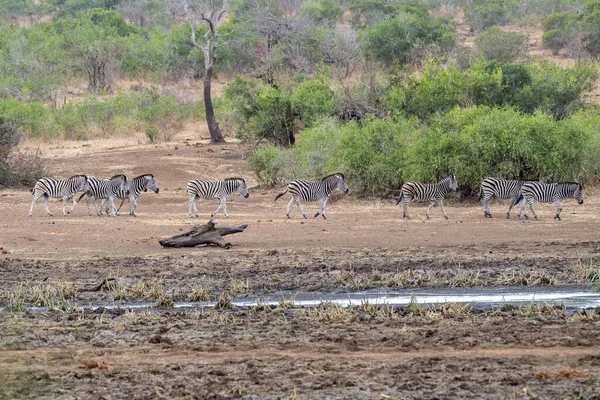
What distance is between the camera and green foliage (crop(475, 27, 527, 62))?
49438mm

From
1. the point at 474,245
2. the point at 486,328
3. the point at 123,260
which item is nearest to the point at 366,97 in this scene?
the point at 474,245

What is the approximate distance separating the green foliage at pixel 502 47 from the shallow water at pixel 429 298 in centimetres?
3584

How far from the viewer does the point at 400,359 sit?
966 cm

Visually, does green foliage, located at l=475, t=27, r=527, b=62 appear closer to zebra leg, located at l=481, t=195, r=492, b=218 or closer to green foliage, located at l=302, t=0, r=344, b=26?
green foliage, located at l=302, t=0, r=344, b=26

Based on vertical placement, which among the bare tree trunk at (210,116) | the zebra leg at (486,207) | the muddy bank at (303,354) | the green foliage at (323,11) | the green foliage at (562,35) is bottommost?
the muddy bank at (303,354)

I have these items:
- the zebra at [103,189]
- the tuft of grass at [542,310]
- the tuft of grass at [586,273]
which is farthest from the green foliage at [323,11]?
the tuft of grass at [542,310]

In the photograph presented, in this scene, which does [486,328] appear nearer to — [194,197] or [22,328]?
[22,328]

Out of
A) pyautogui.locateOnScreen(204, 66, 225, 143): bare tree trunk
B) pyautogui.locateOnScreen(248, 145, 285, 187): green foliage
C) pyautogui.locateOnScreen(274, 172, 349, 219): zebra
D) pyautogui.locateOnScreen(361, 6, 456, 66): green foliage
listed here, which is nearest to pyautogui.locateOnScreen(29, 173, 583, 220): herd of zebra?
pyautogui.locateOnScreen(274, 172, 349, 219): zebra

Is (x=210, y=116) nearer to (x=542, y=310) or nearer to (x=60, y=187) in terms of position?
(x=60, y=187)

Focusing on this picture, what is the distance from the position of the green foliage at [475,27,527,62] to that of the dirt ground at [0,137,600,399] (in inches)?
975

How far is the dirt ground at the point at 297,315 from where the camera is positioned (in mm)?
8906

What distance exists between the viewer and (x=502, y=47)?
49969mm

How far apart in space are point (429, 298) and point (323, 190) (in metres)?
9.66

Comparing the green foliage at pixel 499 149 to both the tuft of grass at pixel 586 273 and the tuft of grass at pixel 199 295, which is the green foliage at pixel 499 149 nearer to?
the tuft of grass at pixel 586 273
